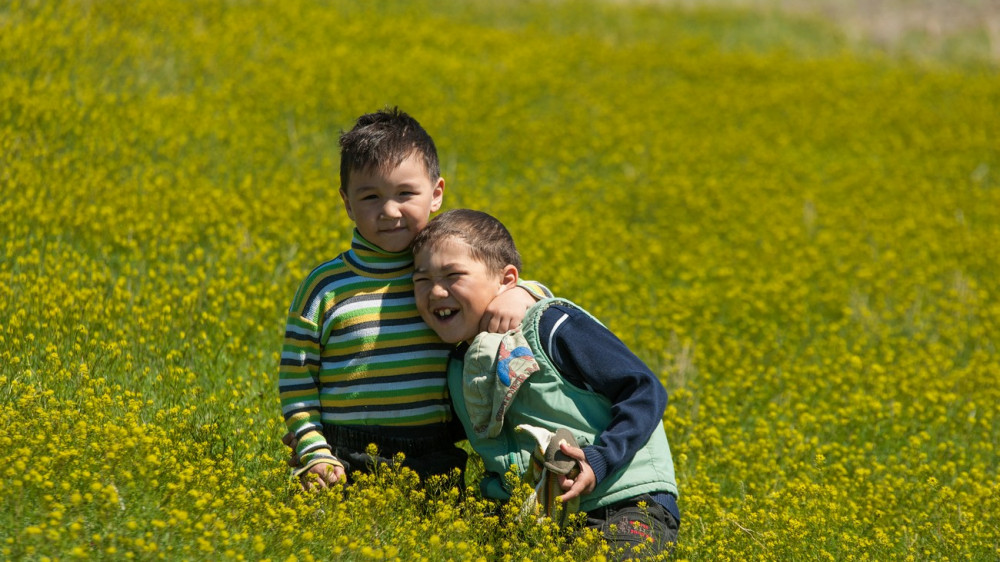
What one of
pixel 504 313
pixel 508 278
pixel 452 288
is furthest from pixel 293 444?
pixel 508 278

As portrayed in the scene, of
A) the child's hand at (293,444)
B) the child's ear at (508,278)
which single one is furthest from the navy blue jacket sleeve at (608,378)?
the child's hand at (293,444)

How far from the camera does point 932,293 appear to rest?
9719 millimetres

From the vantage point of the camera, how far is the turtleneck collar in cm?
474

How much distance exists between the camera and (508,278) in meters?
4.77

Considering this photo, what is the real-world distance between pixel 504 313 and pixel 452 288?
26 cm

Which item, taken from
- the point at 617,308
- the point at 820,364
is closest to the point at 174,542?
the point at 617,308

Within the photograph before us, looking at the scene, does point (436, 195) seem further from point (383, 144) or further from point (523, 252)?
point (523, 252)

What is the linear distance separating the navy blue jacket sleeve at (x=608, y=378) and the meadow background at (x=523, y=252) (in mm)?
393

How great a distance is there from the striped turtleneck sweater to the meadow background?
318 millimetres

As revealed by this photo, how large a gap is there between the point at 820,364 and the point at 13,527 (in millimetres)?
5990

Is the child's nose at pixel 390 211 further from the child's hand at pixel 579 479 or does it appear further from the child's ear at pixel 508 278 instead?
the child's hand at pixel 579 479

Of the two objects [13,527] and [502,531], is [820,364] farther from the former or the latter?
[13,527]

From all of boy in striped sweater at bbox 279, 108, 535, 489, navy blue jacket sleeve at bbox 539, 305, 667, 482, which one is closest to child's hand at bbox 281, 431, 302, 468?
boy in striped sweater at bbox 279, 108, 535, 489

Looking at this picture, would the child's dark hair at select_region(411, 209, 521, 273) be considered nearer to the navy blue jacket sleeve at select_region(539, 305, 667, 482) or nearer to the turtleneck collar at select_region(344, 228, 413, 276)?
the turtleneck collar at select_region(344, 228, 413, 276)
